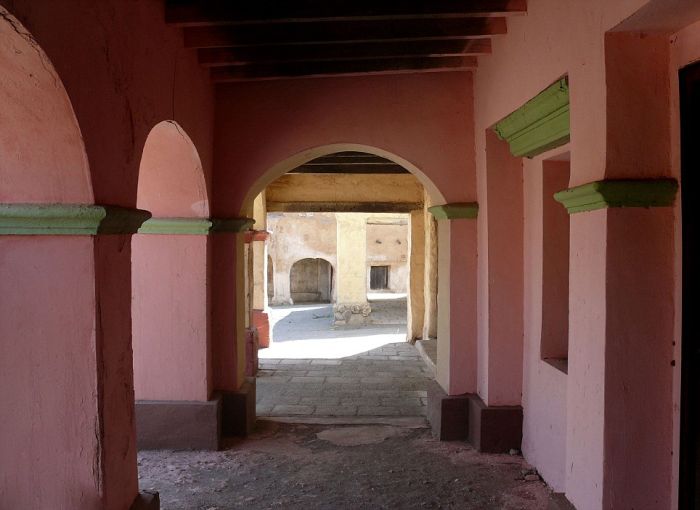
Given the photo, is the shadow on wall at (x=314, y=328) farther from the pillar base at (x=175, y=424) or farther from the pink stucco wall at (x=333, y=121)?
the pink stucco wall at (x=333, y=121)

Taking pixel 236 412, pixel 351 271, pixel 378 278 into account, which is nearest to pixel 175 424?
pixel 236 412

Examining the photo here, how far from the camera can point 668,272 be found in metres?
2.62

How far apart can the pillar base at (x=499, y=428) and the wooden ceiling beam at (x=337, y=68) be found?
2999mm

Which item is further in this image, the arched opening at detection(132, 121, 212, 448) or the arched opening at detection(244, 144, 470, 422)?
the arched opening at detection(244, 144, 470, 422)

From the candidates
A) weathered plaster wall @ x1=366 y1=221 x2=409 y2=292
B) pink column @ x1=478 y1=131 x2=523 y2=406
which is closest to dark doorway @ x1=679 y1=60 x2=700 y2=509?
pink column @ x1=478 y1=131 x2=523 y2=406

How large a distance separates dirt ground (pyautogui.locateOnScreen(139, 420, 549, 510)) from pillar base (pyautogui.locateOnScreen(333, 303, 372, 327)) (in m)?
12.9

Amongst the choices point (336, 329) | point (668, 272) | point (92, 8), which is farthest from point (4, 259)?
point (336, 329)

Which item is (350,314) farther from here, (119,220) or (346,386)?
(119,220)

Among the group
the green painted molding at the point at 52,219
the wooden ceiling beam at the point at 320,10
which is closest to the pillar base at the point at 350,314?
the wooden ceiling beam at the point at 320,10

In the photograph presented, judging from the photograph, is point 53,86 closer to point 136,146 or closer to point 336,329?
point 136,146

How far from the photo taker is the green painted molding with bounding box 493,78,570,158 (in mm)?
3393

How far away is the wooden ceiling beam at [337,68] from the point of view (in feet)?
16.2

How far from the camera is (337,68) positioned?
196 inches

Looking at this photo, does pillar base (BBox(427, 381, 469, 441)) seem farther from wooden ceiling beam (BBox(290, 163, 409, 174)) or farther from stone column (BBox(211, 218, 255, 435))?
wooden ceiling beam (BBox(290, 163, 409, 174))
